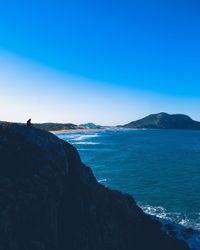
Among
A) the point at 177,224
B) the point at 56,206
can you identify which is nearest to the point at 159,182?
the point at 177,224

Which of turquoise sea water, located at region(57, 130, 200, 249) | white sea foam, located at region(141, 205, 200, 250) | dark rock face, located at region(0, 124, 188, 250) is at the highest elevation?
dark rock face, located at region(0, 124, 188, 250)

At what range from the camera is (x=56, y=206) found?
907 inches

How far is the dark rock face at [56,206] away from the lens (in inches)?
765

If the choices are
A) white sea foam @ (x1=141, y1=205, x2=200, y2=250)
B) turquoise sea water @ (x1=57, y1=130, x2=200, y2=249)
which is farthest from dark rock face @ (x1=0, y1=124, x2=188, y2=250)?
turquoise sea water @ (x1=57, y1=130, x2=200, y2=249)

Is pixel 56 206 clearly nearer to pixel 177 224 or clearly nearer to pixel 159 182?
pixel 177 224

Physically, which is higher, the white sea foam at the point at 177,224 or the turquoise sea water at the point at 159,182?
the turquoise sea water at the point at 159,182

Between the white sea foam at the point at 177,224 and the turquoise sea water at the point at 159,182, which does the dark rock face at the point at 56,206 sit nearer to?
the white sea foam at the point at 177,224

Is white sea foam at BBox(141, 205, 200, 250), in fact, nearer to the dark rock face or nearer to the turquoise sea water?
the turquoise sea water

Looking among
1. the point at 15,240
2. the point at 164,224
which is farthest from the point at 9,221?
the point at 164,224

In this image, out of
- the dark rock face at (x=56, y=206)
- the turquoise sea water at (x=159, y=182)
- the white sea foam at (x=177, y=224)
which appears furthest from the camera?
the turquoise sea water at (x=159, y=182)

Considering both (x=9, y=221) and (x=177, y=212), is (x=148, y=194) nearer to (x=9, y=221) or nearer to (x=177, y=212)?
(x=177, y=212)

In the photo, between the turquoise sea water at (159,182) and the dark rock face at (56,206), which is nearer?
the dark rock face at (56,206)

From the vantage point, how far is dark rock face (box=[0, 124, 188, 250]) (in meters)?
19.4

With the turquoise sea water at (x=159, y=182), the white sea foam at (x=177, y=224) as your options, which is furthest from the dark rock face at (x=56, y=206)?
the turquoise sea water at (x=159, y=182)
